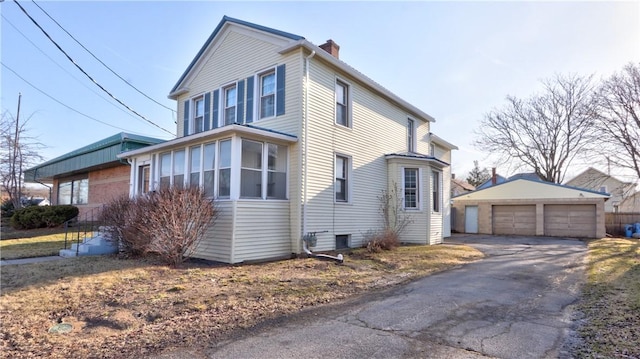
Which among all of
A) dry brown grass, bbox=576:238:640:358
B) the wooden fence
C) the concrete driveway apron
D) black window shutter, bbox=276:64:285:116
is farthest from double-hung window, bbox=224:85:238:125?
the wooden fence

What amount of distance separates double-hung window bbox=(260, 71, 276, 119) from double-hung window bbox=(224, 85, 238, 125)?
1.33 metres

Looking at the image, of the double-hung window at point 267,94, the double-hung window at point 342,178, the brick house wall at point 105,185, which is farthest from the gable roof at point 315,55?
the brick house wall at point 105,185

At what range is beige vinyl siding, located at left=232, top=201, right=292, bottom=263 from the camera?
954 centimetres

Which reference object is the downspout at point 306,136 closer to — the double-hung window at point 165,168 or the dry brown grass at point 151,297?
the dry brown grass at point 151,297

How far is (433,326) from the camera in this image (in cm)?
491

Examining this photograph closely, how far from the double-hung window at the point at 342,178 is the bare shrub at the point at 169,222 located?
4.61 m

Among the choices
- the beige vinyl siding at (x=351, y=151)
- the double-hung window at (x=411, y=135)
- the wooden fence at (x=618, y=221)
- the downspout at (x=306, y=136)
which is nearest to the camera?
the downspout at (x=306, y=136)

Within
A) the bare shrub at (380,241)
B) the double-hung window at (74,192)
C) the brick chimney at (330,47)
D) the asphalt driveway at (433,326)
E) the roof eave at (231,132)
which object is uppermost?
the brick chimney at (330,47)

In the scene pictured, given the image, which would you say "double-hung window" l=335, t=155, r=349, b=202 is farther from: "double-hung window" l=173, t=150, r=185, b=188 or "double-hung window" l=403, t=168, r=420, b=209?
"double-hung window" l=173, t=150, r=185, b=188

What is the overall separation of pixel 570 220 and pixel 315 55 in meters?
20.1

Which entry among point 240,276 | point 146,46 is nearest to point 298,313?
point 240,276

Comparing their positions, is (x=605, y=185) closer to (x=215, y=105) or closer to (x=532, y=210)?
(x=532, y=210)

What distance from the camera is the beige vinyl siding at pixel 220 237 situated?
949cm

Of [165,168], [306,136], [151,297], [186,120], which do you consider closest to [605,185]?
[306,136]
